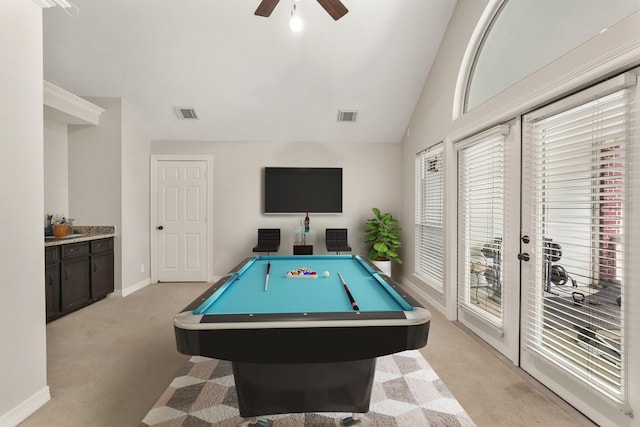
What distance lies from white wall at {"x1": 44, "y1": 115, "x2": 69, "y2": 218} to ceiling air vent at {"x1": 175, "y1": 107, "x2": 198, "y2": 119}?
4.94 feet

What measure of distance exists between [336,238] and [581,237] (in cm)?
349

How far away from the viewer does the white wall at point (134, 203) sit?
4457 mm

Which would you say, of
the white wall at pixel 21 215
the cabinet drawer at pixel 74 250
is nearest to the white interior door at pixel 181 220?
the cabinet drawer at pixel 74 250

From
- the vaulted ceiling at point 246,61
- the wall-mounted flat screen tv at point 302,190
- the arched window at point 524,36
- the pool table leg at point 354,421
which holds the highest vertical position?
the vaulted ceiling at point 246,61

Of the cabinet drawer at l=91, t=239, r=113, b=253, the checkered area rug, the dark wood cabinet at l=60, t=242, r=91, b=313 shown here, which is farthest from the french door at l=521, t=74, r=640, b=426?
the cabinet drawer at l=91, t=239, r=113, b=253

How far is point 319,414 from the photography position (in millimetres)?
1881

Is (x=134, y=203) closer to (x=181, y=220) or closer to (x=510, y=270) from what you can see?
(x=181, y=220)

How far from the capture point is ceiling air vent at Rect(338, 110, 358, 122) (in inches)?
188

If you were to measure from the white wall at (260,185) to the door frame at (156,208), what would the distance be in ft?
0.26

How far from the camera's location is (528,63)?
241cm

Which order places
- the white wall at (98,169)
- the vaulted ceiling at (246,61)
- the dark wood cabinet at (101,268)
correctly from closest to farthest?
the vaulted ceiling at (246,61) → the dark wood cabinet at (101,268) → the white wall at (98,169)

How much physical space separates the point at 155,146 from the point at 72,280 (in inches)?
97.1

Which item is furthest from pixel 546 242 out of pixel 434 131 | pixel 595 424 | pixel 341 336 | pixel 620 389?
pixel 434 131

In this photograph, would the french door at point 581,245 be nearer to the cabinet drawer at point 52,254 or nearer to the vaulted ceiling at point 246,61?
the vaulted ceiling at point 246,61
